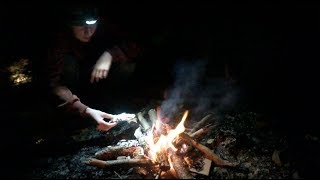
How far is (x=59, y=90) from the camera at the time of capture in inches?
209

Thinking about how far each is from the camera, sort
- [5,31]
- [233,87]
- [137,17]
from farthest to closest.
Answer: [5,31]
[137,17]
[233,87]

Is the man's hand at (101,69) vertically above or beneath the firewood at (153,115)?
above

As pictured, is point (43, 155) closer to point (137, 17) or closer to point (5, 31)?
point (137, 17)

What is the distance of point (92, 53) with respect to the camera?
6.36 metres

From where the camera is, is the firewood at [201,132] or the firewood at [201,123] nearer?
the firewood at [201,132]

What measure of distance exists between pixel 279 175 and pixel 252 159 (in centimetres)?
48

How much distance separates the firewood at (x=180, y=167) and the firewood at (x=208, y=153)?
1.00ft

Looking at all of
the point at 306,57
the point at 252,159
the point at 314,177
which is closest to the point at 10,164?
the point at 252,159

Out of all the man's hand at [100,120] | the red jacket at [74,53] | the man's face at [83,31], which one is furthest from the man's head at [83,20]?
the man's hand at [100,120]

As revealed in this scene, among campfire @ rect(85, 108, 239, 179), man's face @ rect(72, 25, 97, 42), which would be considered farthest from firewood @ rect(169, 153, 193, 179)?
man's face @ rect(72, 25, 97, 42)

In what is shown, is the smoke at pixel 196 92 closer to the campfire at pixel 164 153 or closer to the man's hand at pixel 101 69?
the campfire at pixel 164 153

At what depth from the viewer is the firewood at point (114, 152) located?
15.7ft

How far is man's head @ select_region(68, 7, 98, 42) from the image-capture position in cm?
522

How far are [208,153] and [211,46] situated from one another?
14.2 ft
